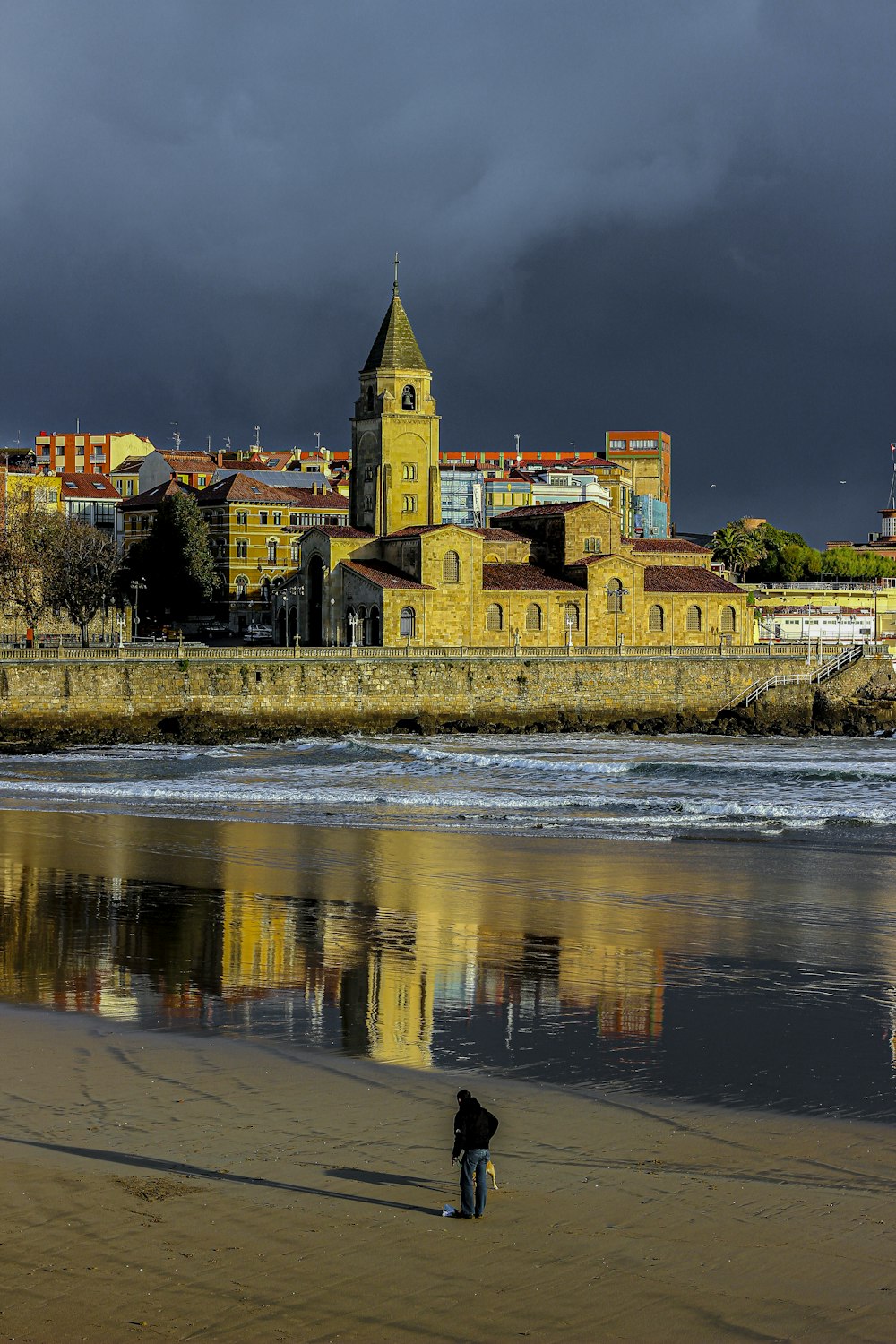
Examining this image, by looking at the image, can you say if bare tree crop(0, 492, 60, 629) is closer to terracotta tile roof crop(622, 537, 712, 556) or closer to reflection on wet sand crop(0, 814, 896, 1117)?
terracotta tile roof crop(622, 537, 712, 556)

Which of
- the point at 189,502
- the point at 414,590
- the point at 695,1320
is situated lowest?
the point at 695,1320

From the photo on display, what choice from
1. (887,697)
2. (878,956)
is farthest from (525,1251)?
(887,697)

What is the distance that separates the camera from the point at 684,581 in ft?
257

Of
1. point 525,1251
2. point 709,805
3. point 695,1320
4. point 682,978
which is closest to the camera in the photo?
point 695,1320

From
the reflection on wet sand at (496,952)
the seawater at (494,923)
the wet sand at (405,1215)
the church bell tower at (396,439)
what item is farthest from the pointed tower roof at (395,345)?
the wet sand at (405,1215)

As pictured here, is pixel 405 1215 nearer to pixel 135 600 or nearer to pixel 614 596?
pixel 614 596

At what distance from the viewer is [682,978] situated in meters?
18.7

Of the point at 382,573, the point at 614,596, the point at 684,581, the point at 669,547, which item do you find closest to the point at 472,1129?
the point at 382,573

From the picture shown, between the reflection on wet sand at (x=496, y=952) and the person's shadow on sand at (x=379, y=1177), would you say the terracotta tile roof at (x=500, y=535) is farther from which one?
the person's shadow on sand at (x=379, y=1177)

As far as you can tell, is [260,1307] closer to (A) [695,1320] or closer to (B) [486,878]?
(A) [695,1320]

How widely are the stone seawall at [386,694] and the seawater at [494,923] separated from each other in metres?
15.8

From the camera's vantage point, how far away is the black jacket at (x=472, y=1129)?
35.8 ft

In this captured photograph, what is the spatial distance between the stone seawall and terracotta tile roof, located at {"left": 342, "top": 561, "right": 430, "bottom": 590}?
484 cm

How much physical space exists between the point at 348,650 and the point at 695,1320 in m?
55.3
